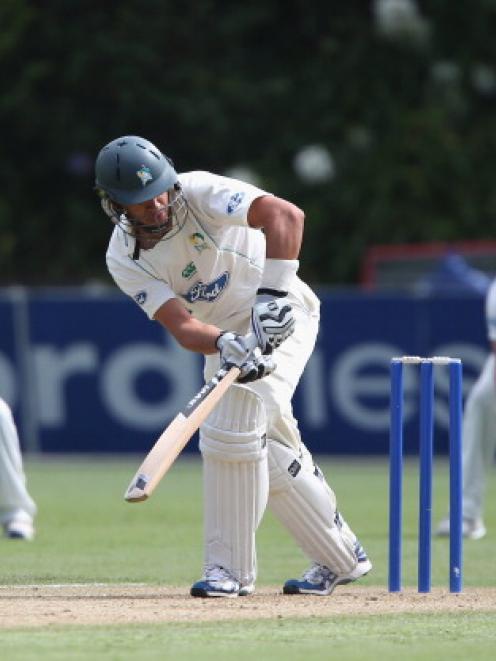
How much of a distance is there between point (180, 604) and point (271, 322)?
1.01 metres

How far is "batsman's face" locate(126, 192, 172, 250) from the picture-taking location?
659cm

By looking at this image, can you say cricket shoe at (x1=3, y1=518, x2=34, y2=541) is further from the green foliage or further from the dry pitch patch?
the green foliage

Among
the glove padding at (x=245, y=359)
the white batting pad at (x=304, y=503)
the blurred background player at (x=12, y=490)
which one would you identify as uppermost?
the glove padding at (x=245, y=359)

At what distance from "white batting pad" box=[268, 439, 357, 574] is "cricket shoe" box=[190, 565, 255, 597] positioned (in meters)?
0.29

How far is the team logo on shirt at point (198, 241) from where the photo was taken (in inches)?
266

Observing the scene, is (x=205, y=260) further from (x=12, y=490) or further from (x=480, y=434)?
(x=480, y=434)

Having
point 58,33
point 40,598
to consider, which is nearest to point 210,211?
point 40,598

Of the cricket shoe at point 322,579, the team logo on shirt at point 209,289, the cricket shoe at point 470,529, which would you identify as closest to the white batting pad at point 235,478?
the cricket shoe at point 322,579

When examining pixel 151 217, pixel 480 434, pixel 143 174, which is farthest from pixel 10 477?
pixel 143 174

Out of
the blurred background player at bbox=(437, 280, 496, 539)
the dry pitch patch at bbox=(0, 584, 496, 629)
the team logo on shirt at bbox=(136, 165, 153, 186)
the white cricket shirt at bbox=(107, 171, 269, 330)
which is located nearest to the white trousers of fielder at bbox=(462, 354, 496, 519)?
the blurred background player at bbox=(437, 280, 496, 539)

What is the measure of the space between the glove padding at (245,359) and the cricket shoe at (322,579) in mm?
892

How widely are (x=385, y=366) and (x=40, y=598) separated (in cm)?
816

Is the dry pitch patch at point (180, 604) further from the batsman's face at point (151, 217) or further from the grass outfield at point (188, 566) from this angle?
the batsman's face at point (151, 217)

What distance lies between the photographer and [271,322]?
21.2 ft
